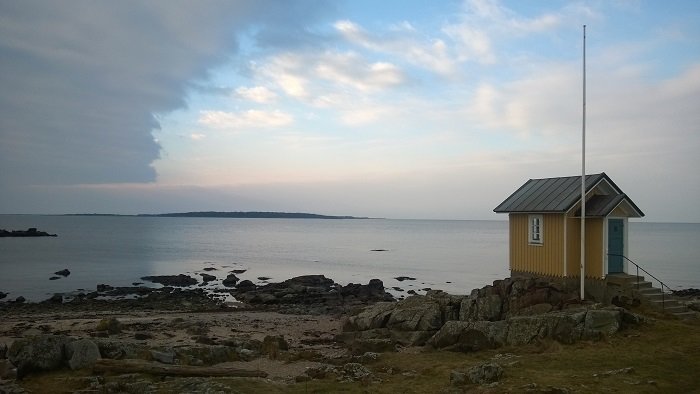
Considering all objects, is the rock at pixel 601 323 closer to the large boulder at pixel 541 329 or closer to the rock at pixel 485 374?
the large boulder at pixel 541 329

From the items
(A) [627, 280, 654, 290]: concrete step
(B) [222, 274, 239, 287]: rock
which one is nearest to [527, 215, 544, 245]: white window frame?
(A) [627, 280, 654, 290]: concrete step

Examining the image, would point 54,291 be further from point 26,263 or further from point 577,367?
point 577,367

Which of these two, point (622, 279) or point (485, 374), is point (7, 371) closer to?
point (485, 374)

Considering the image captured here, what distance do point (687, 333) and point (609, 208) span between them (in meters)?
5.61

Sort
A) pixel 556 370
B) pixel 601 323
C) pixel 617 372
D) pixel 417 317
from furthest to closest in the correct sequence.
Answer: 1. pixel 417 317
2. pixel 601 323
3. pixel 556 370
4. pixel 617 372

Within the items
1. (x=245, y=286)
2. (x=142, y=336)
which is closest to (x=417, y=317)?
(x=142, y=336)

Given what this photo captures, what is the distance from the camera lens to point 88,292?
47.2 m

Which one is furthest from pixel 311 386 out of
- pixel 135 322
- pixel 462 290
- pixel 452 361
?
pixel 462 290

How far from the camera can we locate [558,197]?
2270cm

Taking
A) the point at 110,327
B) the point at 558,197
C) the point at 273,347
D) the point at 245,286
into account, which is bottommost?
the point at 245,286

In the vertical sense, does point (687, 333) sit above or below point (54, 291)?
above

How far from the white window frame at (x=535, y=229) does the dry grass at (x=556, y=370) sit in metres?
6.16

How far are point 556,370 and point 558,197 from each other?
10.5 m

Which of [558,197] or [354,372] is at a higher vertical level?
[558,197]
